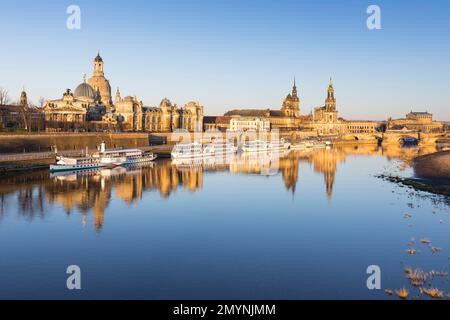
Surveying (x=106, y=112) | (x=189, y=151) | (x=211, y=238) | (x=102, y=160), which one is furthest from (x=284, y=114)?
(x=211, y=238)

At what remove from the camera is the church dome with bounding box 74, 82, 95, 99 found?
85500mm

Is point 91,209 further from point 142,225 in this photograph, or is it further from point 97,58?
point 97,58

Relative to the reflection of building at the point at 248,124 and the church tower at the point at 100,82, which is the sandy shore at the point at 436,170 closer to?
the church tower at the point at 100,82

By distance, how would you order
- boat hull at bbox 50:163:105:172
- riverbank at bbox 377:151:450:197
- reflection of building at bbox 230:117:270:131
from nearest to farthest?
1. riverbank at bbox 377:151:450:197
2. boat hull at bbox 50:163:105:172
3. reflection of building at bbox 230:117:270:131

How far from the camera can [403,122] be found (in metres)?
188

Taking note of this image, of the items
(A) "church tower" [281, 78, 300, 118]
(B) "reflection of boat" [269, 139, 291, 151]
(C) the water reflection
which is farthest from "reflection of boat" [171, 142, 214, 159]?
(A) "church tower" [281, 78, 300, 118]

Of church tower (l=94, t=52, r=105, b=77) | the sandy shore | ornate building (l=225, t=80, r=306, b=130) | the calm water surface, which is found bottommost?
the calm water surface

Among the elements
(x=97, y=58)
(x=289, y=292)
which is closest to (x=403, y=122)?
(x=97, y=58)

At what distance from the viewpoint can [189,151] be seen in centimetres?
5625

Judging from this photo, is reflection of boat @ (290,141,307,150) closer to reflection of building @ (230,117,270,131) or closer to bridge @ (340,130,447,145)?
reflection of building @ (230,117,270,131)

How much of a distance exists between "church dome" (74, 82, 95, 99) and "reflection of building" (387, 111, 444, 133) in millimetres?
123507

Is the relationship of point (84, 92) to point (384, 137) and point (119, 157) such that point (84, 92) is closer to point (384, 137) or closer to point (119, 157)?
point (119, 157)

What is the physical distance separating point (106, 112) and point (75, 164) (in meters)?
46.3
